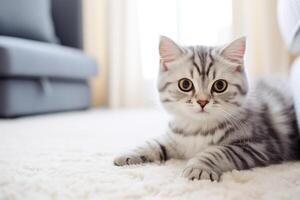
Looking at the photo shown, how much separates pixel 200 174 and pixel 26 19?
1895 millimetres

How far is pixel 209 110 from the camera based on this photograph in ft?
2.71

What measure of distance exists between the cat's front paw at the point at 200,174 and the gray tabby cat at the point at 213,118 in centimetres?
3

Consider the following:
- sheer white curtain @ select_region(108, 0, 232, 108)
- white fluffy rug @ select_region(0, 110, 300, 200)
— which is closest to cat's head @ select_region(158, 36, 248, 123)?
white fluffy rug @ select_region(0, 110, 300, 200)

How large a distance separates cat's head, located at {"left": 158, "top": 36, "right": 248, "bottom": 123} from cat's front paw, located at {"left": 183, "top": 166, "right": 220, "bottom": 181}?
0.16 meters

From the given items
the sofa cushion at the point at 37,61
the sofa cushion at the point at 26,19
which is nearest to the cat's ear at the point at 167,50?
the sofa cushion at the point at 37,61

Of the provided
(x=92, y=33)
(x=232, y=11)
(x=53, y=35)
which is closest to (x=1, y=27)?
(x=53, y=35)

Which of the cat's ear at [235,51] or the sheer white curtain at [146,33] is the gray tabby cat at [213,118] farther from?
the sheer white curtain at [146,33]

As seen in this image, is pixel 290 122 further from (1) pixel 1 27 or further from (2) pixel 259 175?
(1) pixel 1 27

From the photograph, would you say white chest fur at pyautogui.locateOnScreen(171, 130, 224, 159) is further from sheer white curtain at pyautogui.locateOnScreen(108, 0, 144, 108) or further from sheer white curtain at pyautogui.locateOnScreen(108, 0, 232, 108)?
sheer white curtain at pyautogui.locateOnScreen(108, 0, 144, 108)

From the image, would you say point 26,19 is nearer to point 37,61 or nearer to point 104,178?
point 37,61

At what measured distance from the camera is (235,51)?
0.89 m

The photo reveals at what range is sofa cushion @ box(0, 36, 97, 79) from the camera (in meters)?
1.80

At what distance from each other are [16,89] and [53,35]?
71 cm

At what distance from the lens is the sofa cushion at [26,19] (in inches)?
84.9
